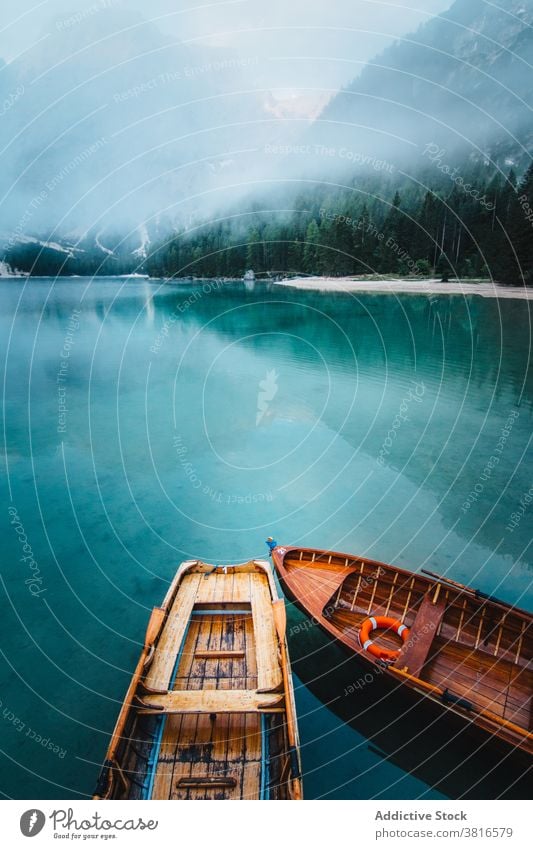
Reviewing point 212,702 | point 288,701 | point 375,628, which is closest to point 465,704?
point 375,628

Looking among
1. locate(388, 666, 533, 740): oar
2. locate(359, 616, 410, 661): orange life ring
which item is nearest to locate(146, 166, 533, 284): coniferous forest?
locate(359, 616, 410, 661): orange life ring

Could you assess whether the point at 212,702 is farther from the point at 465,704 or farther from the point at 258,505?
the point at 258,505

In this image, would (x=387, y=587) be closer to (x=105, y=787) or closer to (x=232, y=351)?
(x=105, y=787)

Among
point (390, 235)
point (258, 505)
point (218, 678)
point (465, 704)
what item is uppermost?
point (390, 235)

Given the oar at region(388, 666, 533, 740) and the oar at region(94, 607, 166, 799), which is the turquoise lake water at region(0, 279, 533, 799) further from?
the oar at region(94, 607, 166, 799)

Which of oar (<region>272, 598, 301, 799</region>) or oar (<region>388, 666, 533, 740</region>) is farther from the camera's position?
oar (<region>388, 666, 533, 740</region>)

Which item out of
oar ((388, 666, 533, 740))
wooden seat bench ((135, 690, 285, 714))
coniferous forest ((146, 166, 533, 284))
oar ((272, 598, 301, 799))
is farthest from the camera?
coniferous forest ((146, 166, 533, 284))
